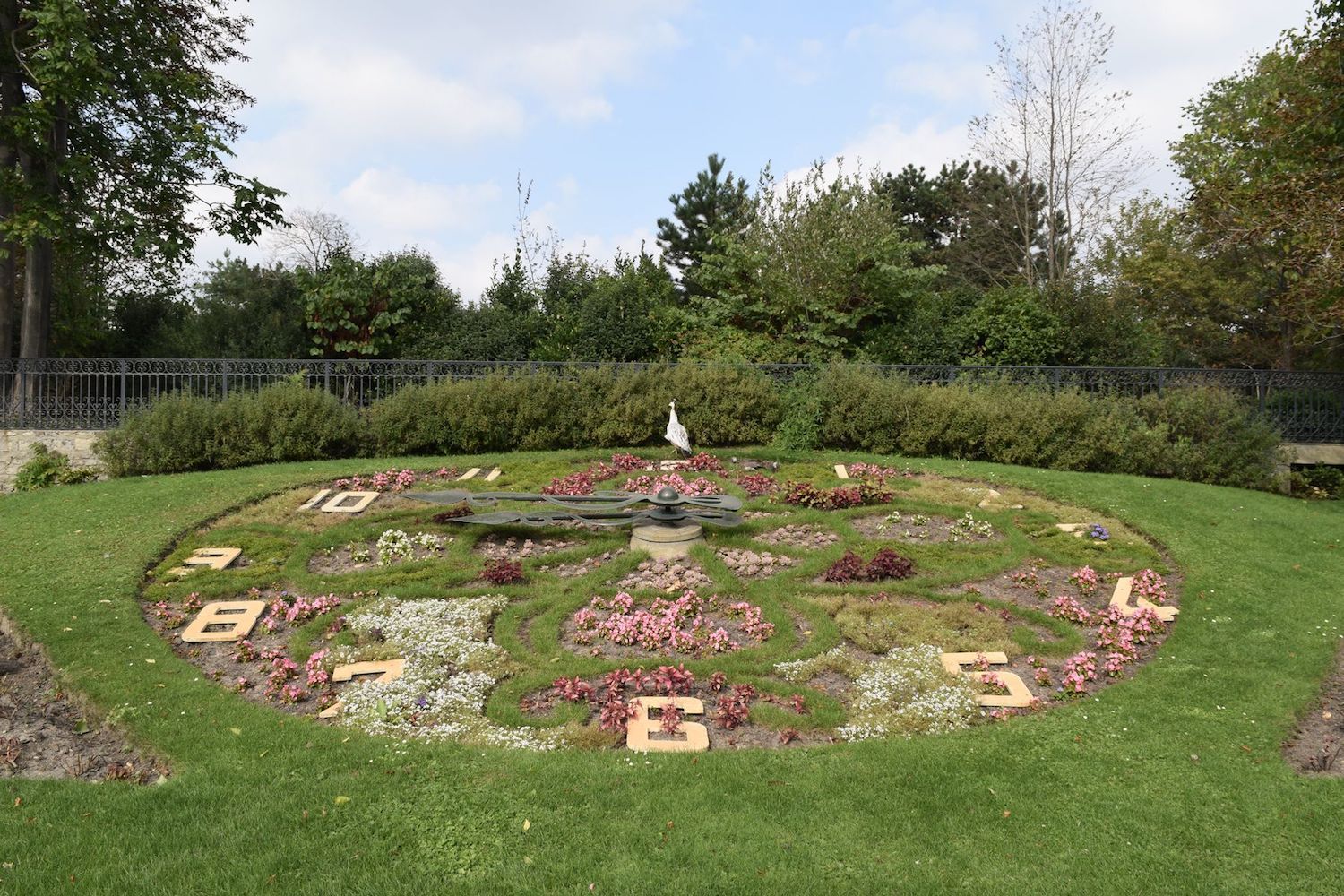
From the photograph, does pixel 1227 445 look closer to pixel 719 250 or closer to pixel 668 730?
pixel 668 730

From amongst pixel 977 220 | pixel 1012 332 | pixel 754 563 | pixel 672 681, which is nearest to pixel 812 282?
pixel 1012 332

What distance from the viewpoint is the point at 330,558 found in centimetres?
→ 704

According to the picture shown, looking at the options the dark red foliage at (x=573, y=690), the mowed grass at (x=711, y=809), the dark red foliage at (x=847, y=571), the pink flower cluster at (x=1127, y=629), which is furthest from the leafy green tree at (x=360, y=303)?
the pink flower cluster at (x=1127, y=629)

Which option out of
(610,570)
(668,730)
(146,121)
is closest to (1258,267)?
(610,570)

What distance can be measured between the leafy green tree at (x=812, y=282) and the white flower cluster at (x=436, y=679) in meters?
11.3

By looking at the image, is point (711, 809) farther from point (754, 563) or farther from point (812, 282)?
point (812, 282)

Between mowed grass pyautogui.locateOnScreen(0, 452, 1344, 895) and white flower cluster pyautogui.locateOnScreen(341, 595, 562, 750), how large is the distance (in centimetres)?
24

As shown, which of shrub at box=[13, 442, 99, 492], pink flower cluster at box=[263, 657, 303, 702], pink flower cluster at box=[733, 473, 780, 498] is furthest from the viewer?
shrub at box=[13, 442, 99, 492]

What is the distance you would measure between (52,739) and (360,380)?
30.7 ft

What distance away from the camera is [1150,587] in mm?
6234

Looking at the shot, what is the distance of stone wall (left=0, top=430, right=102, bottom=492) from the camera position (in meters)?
12.4

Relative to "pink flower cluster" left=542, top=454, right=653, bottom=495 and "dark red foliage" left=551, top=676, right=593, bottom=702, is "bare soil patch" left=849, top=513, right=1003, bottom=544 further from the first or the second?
"dark red foliage" left=551, top=676, right=593, bottom=702

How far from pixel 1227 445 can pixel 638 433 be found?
766cm

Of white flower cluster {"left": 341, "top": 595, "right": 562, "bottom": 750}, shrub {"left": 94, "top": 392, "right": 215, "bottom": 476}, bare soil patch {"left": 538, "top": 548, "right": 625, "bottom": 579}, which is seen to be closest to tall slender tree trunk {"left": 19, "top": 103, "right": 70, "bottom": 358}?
shrub {"left": 94, "top": 392, "right": 215, "bottom": 476}
